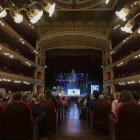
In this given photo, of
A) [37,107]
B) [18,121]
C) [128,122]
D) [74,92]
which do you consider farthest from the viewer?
[74,92]

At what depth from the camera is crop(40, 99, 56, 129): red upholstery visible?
246 inches

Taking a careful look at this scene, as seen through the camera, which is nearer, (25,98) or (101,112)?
(25,98)

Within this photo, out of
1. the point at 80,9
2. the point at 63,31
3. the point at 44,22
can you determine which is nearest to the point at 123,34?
the point at 80,9

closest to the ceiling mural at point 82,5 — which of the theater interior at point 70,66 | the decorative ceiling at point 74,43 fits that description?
the theater interior at point 70,66

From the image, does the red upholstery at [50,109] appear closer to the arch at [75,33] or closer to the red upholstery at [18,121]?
the red upholstery at [18,121]

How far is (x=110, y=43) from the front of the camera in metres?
→ 20.8

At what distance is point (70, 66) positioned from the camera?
80.7ft

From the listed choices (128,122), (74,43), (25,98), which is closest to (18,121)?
(25,98)

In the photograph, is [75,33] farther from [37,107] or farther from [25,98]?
[25,98]

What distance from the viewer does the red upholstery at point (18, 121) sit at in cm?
420

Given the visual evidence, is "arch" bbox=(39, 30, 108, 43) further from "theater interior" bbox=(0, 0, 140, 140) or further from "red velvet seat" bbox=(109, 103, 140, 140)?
"red velvet seat" bbox=(109, 103, 140, 140)

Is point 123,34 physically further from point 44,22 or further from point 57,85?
point 57,85

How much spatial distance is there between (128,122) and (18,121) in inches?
82.7

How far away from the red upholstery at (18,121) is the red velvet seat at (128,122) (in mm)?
1719
